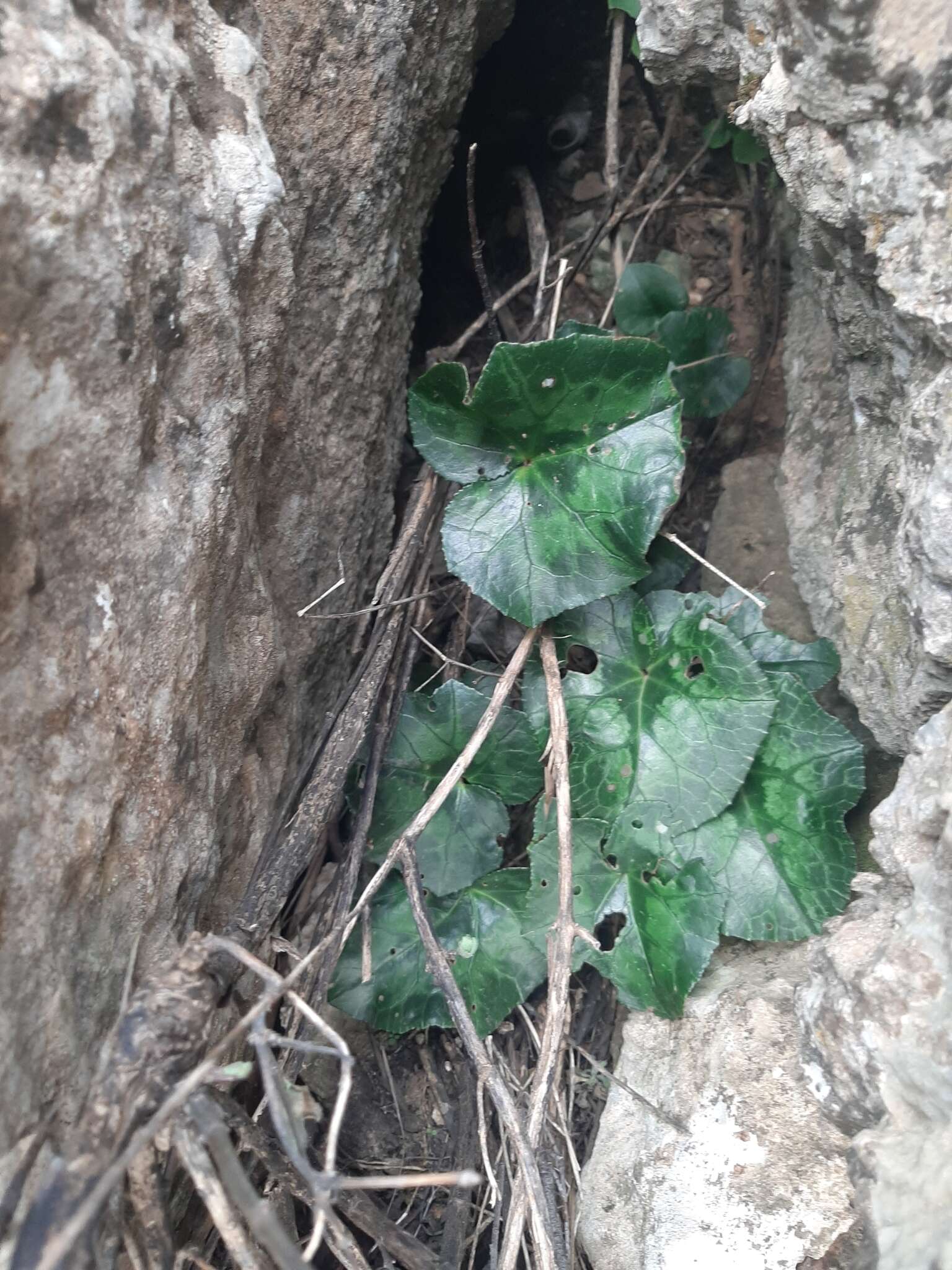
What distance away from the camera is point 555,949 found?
3.78 feet

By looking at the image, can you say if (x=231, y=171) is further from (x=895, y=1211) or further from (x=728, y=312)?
(x=895, y=1211)

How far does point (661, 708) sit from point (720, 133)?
0.97 meters

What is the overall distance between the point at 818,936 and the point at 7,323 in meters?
1.08

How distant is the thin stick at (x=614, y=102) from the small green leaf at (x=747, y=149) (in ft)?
0.65

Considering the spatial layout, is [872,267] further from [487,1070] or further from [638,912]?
[487,1070]

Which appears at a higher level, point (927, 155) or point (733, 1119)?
point (927, 155)

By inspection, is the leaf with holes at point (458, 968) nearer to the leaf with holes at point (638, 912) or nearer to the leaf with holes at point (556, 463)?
the leaf with holes at point (638, 912)

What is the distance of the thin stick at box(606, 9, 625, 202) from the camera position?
5.08 ft

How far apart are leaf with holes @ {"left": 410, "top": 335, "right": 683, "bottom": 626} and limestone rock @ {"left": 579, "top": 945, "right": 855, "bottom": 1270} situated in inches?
21.5

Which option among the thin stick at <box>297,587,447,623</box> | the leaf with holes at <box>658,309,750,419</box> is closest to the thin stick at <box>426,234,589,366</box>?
the leaf with holes at <box>658,309,750,419</box>

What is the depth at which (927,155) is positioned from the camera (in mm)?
868

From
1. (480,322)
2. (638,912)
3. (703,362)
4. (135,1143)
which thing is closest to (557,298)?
(480,322)

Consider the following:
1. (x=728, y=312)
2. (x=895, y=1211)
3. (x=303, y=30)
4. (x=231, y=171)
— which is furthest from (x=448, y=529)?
(x=895, y=1211)

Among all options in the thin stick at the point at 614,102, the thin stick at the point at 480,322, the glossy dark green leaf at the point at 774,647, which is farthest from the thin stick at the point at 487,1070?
the thin stick at the point at 614,102
